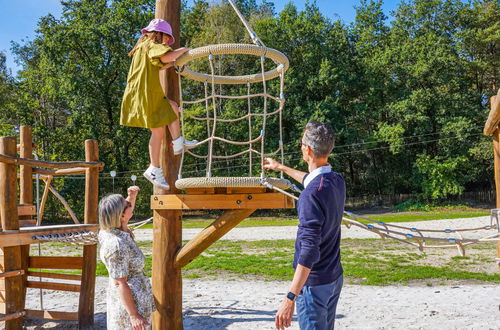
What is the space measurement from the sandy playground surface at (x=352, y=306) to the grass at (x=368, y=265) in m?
0.64

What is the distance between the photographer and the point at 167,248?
3953 mm

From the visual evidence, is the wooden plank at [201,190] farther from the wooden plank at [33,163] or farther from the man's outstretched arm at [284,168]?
the wooden plank at [33,163]

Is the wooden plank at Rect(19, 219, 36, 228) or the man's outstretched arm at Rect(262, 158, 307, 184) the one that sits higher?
the man's outstretched arm at Rect(262, 158, 307, 184)

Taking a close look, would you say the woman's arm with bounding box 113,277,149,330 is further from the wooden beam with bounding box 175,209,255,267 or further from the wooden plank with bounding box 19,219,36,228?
the wooden plank with bounding box 19,219,36,228

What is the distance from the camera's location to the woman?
2861 mm

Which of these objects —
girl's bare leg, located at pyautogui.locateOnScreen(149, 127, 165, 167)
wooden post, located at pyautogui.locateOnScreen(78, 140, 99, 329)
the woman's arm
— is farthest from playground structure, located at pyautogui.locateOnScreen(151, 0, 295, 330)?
wooden post, located at pyautogui.locateOnScreen(78, 140, 99, 329)

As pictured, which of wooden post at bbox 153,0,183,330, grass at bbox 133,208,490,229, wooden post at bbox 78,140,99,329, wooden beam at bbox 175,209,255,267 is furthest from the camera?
grass at bbox 133,208,490,229

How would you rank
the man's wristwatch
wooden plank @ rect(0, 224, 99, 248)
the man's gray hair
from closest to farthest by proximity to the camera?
the man's wristwatch, the man's gray hair, wooden plank @ rect(0, 224, 99, 248)

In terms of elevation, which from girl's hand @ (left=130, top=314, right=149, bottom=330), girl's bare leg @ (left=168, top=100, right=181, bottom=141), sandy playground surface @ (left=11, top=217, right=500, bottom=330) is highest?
girl's bare leg @ (left=168, top=100, right=181, bottom=141)

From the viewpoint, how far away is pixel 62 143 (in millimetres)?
27469

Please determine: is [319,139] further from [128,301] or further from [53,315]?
[53,315]

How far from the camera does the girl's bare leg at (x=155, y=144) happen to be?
3752 millimetres

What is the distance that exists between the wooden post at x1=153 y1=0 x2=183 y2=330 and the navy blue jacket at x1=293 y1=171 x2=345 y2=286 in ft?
5.82

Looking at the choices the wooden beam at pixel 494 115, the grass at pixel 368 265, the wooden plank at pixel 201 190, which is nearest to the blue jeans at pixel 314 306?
the wooden plank at pixel 201 190
